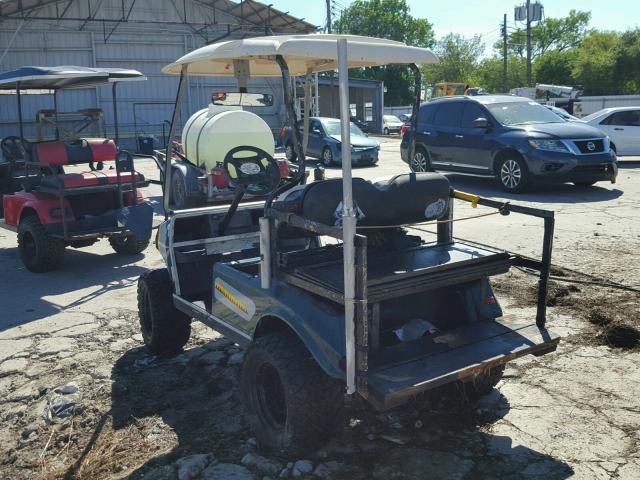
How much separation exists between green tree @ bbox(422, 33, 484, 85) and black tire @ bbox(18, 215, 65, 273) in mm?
63728

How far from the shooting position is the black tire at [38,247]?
7.79 meters

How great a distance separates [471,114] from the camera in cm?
1328

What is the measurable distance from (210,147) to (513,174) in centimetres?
578

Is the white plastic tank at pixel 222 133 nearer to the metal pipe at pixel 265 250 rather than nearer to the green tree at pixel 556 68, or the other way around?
the metal pipe at pixel 265 250

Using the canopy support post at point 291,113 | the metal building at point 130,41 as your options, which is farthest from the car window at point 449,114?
the metal building at point 130,41

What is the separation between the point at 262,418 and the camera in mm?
3730

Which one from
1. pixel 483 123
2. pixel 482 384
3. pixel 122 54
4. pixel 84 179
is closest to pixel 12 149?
pixel 84 179

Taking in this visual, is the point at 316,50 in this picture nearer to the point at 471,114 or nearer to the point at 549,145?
the point at 549,145

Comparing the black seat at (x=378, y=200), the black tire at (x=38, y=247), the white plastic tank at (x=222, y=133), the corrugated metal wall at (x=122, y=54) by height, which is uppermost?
the corrugated metal wall at (x=122, y=54)

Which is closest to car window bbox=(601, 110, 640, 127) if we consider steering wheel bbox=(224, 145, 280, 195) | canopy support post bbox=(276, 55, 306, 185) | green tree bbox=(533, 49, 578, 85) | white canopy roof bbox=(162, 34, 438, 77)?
white canopy roof bbox=(162, 34, 438, 77)

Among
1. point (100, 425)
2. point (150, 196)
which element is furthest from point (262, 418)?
point (150, 196)

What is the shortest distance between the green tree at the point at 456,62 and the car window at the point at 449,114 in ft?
185

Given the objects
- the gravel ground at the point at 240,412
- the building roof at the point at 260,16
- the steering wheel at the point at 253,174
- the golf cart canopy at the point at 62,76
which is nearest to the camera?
the gravel ground at the point at 240,412

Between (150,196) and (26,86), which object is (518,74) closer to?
(150,196)
